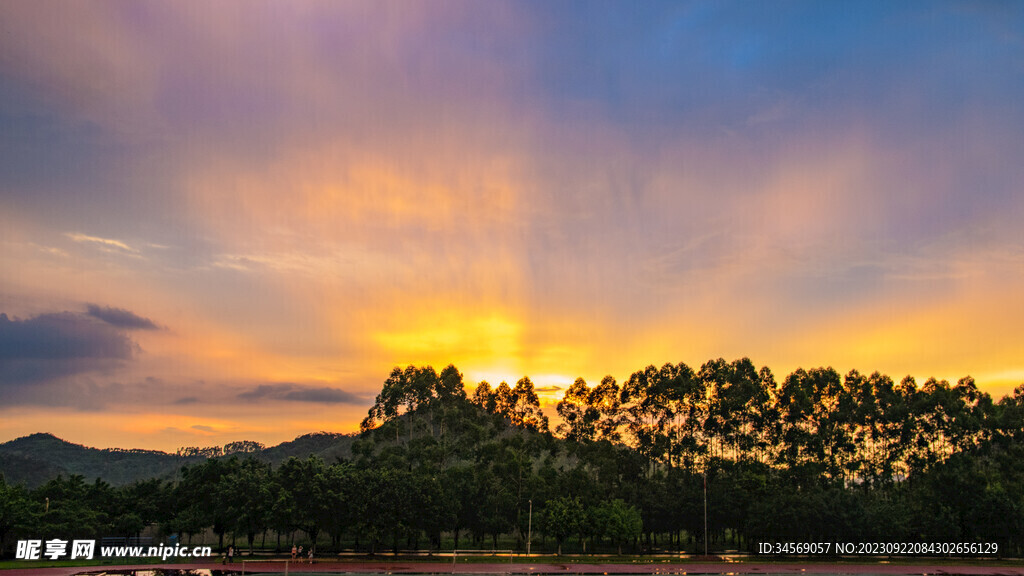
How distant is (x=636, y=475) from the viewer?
9581cm

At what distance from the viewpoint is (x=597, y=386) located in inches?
4006

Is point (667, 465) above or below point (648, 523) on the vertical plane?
above

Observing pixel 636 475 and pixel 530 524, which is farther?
pixel 636 475

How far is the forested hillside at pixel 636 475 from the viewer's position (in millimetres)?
75625

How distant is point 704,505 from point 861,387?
3068 centimetres

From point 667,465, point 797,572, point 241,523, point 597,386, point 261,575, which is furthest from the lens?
point 597,386

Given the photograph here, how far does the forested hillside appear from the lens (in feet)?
248

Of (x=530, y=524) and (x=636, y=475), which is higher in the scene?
(x=636, y=475)

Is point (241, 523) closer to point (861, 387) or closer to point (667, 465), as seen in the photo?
point (667, 465)

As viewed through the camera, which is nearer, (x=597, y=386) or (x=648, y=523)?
(x=648, y=523)

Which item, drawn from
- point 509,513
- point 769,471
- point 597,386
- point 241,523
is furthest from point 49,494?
point 769,471

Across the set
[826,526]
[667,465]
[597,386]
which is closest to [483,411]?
[597,386]

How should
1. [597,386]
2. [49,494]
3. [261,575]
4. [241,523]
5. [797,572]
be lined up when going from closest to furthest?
[261,575]
[797,572]
[241,523]
[49,494]
[597,386]

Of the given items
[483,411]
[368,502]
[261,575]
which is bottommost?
[261,575]
